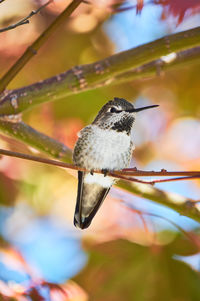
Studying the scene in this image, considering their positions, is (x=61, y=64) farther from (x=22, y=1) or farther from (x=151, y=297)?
(x=151, y=297)

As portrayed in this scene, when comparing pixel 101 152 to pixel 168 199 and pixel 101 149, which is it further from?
pixel 168 199

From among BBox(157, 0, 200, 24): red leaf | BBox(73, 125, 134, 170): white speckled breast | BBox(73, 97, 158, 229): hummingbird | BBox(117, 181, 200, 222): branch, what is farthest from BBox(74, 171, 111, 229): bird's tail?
BBox(157, 0, 200, 24): red leaf

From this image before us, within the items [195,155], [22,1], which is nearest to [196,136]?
[195,155]

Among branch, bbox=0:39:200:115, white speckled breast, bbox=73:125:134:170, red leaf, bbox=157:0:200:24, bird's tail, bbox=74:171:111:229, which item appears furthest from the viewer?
bird's tail, bbox=74:171:111:229

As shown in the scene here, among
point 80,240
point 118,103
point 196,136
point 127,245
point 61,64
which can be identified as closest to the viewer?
point 118,103

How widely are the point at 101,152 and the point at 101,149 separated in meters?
0.02

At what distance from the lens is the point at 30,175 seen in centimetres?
250

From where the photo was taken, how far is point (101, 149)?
1740 mm

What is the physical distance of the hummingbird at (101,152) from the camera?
1.73 metres

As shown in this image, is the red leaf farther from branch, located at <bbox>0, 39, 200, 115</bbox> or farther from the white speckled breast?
the white speckled breast

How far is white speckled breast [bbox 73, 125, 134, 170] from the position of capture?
1.72 m

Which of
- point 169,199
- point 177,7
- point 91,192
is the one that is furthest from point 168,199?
point 177,7

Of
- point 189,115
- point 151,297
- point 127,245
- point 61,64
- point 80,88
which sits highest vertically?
point 189,115

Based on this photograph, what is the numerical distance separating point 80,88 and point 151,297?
987mm
